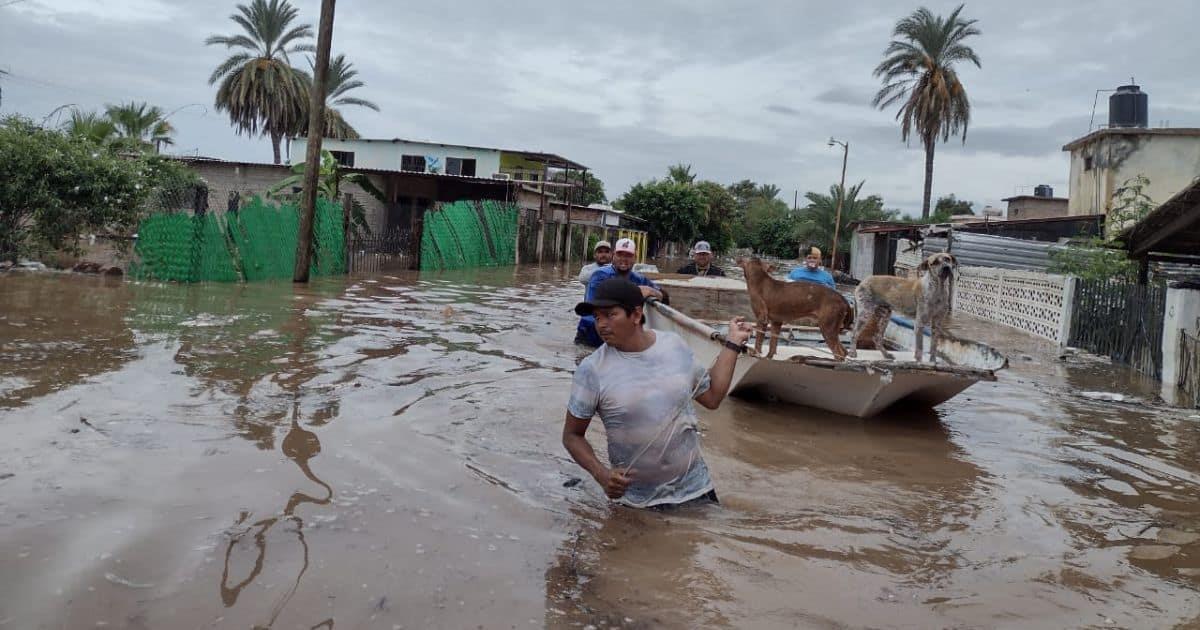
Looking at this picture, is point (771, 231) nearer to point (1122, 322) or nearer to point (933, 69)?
point (933, 69)

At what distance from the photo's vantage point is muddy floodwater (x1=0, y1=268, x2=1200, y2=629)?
3.67 meters

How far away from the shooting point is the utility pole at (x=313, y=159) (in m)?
17.3

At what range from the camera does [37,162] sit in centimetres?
1470

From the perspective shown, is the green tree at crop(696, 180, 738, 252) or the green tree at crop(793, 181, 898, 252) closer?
the green tree at crop(793, 181, 898, 252)

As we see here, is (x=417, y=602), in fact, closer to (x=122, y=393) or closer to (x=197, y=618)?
(x=197, y=618)

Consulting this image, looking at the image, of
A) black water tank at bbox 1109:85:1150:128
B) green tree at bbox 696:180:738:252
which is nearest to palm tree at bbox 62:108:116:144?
black water tank at bbox 1109:85:1150:128

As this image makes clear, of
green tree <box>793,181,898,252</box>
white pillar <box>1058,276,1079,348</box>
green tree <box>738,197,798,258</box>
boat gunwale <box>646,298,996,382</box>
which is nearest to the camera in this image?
boat gunwale <box>646,298,996,382</box>

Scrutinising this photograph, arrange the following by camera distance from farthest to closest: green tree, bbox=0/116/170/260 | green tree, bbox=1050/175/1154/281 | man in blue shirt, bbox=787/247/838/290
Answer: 1. green tree, bbox=1050/175/1154/281
2. green tree, bbox=0/116/170/260
3. man in blue shirt, bbox=787/247/838/290

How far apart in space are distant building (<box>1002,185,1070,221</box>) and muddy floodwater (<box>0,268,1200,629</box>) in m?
32.5

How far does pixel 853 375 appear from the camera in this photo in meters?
7.79

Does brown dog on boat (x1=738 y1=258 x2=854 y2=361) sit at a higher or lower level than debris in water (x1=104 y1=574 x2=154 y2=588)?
higher

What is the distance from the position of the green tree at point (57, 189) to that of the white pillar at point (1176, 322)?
16.2 m

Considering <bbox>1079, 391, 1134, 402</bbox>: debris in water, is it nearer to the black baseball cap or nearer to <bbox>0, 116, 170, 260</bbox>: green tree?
the black baseball cap

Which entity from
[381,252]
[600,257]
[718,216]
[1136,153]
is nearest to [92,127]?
[381,252]
